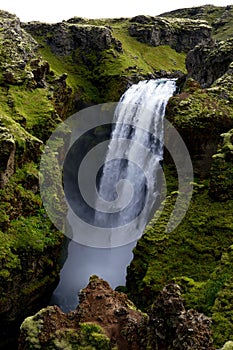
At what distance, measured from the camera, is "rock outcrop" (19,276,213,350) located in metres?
7.89

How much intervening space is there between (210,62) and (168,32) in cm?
3988

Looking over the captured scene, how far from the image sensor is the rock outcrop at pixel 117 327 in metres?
7.89

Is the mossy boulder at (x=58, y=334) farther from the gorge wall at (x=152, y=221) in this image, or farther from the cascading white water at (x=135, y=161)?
the cascading white water at (x=135, y=161)

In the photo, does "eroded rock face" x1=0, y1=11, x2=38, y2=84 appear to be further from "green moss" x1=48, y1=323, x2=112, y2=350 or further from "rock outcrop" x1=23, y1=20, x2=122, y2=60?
"green moss" x1=48, y1=323, x2=112, y2=350

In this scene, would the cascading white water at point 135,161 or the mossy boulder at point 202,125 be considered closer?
the mossy boulder at point 202,125

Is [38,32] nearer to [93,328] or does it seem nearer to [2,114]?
[2,114]

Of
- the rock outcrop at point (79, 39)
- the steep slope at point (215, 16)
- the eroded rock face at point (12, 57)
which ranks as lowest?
the eroded rock face at point (12, 57)

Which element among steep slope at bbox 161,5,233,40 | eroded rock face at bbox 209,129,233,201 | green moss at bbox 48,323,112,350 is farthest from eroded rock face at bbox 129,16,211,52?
green moss at bbox 48,323,112,350

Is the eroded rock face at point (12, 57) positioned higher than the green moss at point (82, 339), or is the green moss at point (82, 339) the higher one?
the eroded rock face at point (12, 57)

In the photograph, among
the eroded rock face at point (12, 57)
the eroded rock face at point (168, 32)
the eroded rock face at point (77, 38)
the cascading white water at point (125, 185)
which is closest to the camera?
the cascading white water at point (125, 185)

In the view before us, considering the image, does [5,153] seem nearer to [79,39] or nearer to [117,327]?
[117,327]

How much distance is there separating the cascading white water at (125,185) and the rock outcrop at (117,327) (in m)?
12.3

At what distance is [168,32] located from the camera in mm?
70938

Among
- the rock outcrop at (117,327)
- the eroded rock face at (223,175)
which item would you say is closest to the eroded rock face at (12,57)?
the eroded rock face at (223,175)
